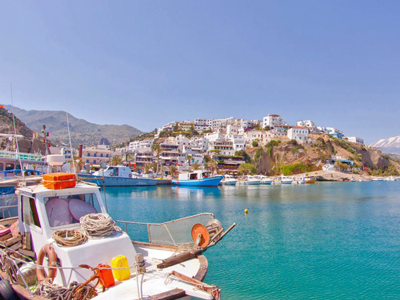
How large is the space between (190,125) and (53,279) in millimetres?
163348

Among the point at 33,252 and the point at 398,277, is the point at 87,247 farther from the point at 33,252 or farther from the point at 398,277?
the point at 398,277

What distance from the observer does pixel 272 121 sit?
15288cm

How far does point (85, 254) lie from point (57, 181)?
2661mm

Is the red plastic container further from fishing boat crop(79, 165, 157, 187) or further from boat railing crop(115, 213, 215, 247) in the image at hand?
fishing boat crop(79, 165, 157, 187)

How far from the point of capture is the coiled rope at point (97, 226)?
713 centimetres

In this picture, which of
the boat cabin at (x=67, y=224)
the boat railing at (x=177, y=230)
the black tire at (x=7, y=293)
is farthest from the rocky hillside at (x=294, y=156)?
the black tire at (x=7, y=293)

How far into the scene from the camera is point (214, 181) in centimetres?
7662

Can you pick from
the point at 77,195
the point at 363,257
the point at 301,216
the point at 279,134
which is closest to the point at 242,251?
the point at 363,257

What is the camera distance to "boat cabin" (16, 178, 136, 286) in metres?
6.59

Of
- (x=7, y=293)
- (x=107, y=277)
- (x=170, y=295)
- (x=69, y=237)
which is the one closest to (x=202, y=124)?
(x=69, y=237)

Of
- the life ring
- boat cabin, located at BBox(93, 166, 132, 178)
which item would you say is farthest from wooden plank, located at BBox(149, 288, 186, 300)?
boat cabin, located at BBox(93, 166, 132, 178)

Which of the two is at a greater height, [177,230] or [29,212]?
[29,212]

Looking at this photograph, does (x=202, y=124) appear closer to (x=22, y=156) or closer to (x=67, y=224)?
(x=22, y=156)

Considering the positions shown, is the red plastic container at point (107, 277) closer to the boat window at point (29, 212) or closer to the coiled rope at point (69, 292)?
the coiled rope at point (69, 292)
